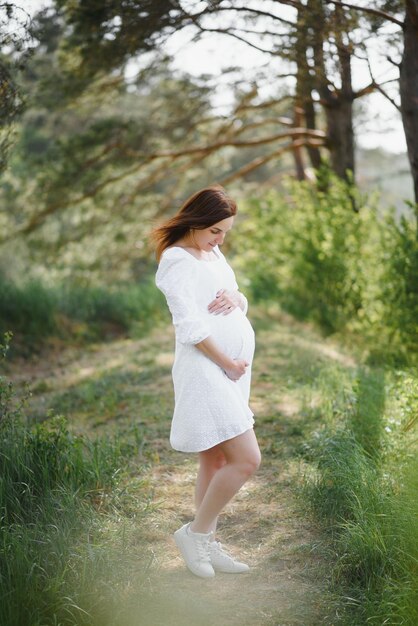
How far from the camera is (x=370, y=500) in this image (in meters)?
3.67

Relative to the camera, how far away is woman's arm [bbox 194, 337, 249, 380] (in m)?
3.24

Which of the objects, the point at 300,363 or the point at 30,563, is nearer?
the point at 30,563

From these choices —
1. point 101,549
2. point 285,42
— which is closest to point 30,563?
point 101,549

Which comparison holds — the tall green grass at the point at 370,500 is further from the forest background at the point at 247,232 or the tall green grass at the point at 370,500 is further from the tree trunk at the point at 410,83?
the tree trunk at the point at 410,83

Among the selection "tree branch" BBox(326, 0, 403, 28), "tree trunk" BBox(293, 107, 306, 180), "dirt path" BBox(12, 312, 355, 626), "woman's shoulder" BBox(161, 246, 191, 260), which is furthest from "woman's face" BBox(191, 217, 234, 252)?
"tree trunk" BBox(293, 107, 306, 180)

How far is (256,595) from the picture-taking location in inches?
131

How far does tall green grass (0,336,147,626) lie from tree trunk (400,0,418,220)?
3733 millimetres

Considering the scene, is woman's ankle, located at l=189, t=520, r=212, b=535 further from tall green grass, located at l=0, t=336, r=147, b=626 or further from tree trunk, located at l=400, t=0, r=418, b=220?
tree trunk, located at l=400, t=0, r=418, b=220

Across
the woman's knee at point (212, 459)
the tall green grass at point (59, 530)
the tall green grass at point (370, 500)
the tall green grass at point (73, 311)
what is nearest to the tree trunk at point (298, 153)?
the tall green grass at point (73, 311)

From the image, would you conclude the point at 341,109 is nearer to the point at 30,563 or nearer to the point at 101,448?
the point at 101,448

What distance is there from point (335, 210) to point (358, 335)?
1735 mm

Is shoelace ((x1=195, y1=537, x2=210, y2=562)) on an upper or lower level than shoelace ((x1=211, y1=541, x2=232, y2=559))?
upper

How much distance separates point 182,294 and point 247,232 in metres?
11.5

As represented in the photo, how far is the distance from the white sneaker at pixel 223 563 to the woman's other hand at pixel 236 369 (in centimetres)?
95
